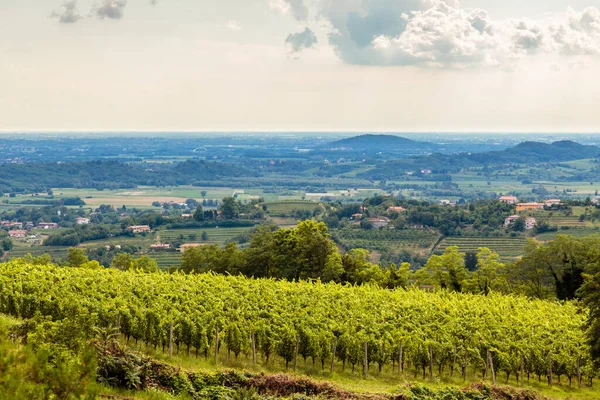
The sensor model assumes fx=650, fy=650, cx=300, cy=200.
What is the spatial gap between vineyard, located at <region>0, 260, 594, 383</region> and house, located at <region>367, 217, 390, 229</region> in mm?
74717

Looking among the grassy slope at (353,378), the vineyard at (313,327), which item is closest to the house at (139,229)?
the vineyard at (313,327)

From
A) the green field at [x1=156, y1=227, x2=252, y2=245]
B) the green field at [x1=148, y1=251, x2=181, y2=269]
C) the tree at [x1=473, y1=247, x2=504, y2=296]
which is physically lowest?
the green field at [x1=156, y1=227, x2=252, y2=245]

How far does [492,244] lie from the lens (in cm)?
8619

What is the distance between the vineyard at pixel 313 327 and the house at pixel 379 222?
74717 millimetres

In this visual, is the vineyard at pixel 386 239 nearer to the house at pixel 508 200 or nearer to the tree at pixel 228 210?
the tree at pixel 228 210

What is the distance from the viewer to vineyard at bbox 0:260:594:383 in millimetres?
21250

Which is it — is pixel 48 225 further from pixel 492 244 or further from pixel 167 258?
pixel 492 244

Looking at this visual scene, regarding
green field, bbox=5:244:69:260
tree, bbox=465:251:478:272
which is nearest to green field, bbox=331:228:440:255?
tree, bbox=465:251:478:272

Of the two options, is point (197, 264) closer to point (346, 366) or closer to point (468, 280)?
point (468, 280)

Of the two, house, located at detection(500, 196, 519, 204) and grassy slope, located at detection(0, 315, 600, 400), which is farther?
house, located at detection(500, 196, 519, 204)

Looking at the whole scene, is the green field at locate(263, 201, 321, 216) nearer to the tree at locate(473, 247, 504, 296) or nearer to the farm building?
the farm building

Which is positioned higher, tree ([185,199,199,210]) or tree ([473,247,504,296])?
tree ([473,247,504,296])

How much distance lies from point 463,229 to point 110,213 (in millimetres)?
85186

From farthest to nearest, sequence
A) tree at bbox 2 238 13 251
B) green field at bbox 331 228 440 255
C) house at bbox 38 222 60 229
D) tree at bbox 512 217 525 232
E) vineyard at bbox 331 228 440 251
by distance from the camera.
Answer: house at bbox 38 222 60 229
tree at bbox 2 238 13 251
tree at bbox 512 217 525 232
vineyard at bbox 331 228 440 251
green field at bbox 331 228 440 255
